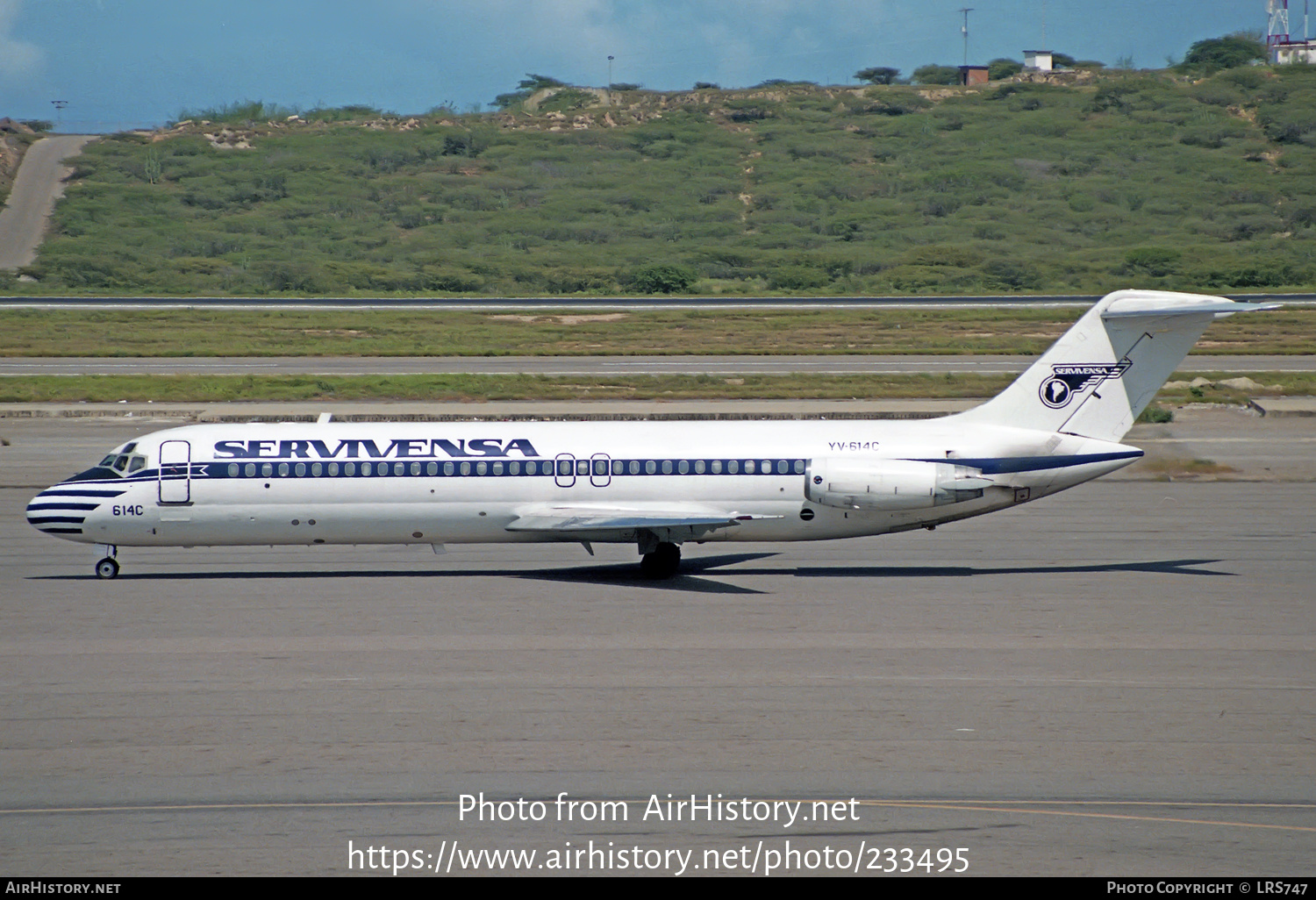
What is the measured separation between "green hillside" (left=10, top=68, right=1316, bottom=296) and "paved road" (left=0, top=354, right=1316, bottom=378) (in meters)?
27.5

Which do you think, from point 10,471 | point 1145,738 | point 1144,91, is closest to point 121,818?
point 1145,738

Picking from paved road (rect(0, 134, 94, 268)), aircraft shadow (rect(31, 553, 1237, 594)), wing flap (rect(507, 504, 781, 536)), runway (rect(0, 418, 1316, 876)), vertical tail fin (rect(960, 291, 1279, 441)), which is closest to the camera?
runway (rect(0, 418, 1316, 876))

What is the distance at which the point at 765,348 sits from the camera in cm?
6206

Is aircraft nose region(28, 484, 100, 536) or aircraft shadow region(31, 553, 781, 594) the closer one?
aircraft shadow region(31, 553, 781, 594)

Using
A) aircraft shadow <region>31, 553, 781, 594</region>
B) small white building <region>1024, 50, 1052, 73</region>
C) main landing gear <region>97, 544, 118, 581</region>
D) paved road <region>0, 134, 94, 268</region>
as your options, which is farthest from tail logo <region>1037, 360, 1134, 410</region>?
small white building <region>1024, 50, 1052, 73</region>

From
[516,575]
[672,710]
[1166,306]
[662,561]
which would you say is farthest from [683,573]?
[1166,306]

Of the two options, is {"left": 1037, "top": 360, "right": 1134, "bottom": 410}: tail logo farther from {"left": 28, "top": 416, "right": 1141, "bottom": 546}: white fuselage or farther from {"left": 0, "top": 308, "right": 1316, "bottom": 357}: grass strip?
{"left": 0, "top": 308, "right": 1316, "bottom": 357}: grass strip

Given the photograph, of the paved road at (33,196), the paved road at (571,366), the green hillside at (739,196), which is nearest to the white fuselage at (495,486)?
the paved road at (571,366)

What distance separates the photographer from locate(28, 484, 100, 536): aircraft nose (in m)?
23.1

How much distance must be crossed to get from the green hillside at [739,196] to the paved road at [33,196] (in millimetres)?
2071

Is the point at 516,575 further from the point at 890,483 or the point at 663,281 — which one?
the point at 663,281

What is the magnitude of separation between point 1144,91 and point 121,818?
142 meters

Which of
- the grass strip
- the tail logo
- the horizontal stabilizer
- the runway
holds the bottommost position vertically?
the runway
